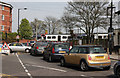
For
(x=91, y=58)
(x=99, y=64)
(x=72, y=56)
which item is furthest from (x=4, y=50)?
(x=99, y=64)

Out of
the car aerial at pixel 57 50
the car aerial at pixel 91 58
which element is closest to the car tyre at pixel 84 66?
the car aerial at pixel 91 58

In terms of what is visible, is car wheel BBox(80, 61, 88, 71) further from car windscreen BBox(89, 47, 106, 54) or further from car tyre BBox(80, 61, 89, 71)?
car windscreen BBox(89, 47, 106, 54)

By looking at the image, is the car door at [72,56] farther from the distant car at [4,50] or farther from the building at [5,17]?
the building at [5,17]

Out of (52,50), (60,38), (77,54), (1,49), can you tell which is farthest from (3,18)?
(77,54)

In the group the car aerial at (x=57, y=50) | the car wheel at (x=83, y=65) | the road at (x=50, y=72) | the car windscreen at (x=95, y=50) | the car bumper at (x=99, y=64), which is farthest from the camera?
the car aerial at (x=57, y=50)

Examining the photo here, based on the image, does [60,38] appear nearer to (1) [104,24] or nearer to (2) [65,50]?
(1) [104,24]

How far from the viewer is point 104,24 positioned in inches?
1742

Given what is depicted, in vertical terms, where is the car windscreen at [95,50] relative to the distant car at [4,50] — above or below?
above

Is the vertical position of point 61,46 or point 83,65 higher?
point 61,46

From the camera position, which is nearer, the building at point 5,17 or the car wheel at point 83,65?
the car wheel at point 83,65

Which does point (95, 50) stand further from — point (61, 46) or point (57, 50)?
point (61, 46)

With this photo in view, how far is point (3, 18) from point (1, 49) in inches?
1451

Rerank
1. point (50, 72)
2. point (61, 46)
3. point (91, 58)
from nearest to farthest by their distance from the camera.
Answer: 1. point (91, 58)
2. point (50, 72)
3. point (61, 46)

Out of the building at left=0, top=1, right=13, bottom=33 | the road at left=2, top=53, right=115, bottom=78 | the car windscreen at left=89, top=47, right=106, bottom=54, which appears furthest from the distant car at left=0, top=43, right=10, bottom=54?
the building at left=0, top=1, right=13, bottom=33
